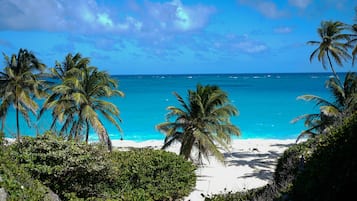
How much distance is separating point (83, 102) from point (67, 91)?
1.09 metres

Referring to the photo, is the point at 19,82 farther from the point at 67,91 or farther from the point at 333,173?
the point at 333,173

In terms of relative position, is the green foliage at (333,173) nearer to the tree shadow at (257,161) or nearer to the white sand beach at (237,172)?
the white sand beach at (237,172)

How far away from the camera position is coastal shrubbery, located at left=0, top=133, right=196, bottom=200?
10109mm

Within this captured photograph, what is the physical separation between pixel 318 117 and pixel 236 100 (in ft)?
171

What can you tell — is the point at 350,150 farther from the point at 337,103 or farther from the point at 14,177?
the point at 337,103

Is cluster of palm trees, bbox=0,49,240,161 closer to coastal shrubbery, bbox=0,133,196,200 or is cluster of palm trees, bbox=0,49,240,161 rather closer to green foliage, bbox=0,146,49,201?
coastal shrubbery, bbox=0,133,196,200

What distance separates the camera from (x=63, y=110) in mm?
18078

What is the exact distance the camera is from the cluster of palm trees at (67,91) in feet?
57.6

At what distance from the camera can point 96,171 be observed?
10.8m

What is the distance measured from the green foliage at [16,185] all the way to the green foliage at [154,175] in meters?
3.92

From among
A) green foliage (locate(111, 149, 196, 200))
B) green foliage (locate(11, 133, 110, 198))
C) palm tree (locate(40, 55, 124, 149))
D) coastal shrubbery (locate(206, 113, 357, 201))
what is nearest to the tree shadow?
green foliage (locate(111, 149, 196, 200))

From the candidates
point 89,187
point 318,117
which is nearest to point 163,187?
point 89,187

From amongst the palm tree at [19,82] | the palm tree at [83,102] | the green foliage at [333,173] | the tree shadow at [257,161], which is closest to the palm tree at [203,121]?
the tree shadow at [257,161]

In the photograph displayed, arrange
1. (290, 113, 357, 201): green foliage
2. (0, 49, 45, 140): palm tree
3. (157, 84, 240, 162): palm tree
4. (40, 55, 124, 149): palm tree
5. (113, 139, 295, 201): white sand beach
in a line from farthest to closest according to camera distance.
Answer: (0, 49, 45, 140): palm tree → (157, 84, 240, 162): palm tree → (40, 55, 124, 149): palm tree → (113, 139, 295, 201): white sand beach → (290, 113, 357, 201): green foliage
